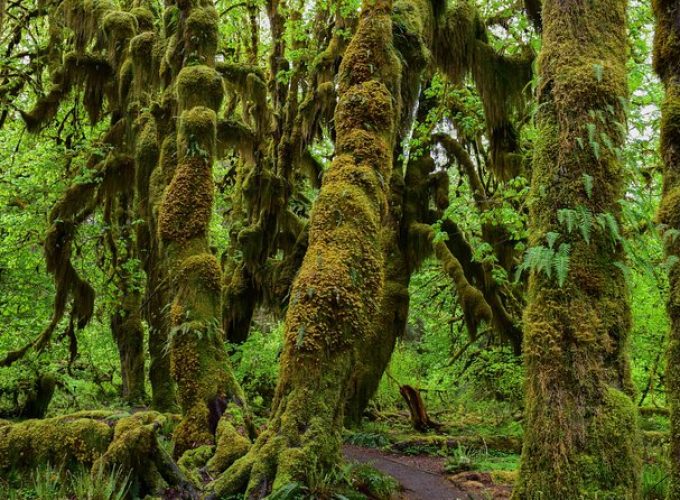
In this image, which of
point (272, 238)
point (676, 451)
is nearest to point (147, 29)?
point (272, 238)

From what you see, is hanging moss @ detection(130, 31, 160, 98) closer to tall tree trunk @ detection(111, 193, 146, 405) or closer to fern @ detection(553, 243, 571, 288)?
tall tree trunk @ detection(111, 193, 146, 405)

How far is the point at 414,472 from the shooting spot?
7133 mm

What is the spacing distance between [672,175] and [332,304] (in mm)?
2692

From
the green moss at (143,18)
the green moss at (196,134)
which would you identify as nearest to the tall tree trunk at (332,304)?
the green moss at (196,134)

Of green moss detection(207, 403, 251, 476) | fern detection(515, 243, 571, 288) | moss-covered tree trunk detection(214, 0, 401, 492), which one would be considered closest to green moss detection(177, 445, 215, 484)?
green moss detection(207, 403, 251, 476)

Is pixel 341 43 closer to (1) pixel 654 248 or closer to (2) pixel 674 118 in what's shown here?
(1) pixel 654 248

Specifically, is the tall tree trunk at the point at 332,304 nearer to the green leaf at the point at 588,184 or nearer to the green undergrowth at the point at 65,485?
the green undergrowth at the point at 65,485

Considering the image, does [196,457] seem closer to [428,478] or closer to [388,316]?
[428,478]

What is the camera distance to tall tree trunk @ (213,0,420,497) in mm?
4395

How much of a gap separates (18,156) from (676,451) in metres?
13.7

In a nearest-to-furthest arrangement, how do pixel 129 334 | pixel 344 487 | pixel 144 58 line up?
pixel 344 487
pixel 144 58
pixel 129 334

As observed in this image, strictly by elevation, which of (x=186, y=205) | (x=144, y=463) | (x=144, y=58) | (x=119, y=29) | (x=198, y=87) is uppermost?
(x=119, y=29)

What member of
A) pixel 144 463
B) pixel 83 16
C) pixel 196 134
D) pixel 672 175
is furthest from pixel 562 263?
pixel 83 16

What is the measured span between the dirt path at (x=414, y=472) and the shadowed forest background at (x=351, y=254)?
74 millimetres
